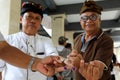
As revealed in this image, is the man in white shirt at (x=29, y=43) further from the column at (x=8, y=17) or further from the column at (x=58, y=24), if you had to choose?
the column at (x=58, y=24)

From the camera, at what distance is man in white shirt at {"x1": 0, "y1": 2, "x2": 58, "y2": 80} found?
1606 mm

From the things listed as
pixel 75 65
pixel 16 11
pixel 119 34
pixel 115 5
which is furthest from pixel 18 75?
pixel 119 34

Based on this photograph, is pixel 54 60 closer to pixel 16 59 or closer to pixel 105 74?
pixel 16 59

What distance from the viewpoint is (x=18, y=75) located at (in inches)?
62.6

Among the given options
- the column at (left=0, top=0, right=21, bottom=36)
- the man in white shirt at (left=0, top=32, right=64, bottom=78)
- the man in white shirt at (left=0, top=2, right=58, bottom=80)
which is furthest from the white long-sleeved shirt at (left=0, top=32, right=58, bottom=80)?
the column at (left=0, top=0, right=21, bottom=36)

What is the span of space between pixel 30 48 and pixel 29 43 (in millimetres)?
37

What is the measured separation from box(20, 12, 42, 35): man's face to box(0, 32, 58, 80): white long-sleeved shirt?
0.04m

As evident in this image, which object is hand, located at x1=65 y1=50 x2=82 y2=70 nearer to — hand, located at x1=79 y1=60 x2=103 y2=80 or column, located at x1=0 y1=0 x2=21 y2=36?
hand, located at x1=79 y1=60 x2=103 y2=80

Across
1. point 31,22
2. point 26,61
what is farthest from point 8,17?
point 26,61

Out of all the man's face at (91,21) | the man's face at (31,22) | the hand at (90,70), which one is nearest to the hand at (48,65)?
the hand at (90,70)

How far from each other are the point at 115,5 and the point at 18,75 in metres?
5.95

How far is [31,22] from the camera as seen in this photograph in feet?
5.89

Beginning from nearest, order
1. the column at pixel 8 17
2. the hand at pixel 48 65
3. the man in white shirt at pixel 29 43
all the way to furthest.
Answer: the hand at pixel 48 65 < the man in white shirt at pixel 29 43 < the column at pixel 8 17

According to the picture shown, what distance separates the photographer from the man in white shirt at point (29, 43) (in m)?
1.61
